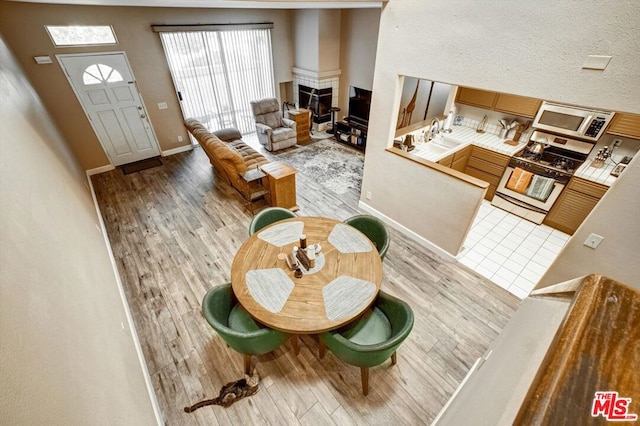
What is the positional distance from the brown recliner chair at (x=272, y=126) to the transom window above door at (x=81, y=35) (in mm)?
2607

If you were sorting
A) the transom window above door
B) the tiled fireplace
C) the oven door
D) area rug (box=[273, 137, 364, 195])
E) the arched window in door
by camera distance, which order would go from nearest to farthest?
the oven door → the transom window above door → the arched window in door → area rug (box=[273, 137, 364, 195]) → the tiled fireplace

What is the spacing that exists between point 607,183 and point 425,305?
112 inches

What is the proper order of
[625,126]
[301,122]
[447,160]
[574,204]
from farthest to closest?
[301,122]
[447,160]
[574,204]
[625,126]

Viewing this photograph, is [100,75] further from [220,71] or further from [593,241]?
[593,241]

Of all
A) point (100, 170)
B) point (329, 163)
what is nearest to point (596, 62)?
point (329, 163)

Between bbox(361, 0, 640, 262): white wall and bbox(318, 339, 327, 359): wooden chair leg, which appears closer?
bbox(361, 0, 640, 262): white wall

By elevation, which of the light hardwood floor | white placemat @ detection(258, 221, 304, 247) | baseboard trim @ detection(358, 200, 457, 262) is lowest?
the light hardwood floor

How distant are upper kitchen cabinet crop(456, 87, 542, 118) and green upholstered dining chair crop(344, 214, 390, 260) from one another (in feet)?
8.62

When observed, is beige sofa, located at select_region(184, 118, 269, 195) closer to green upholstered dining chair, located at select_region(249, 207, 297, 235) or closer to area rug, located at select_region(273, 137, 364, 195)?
area rug, located at select_region(273, 137, 364, 195)

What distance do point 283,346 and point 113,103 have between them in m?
5.35

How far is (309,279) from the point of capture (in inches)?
86.7

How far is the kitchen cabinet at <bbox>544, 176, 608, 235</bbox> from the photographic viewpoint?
3.43m

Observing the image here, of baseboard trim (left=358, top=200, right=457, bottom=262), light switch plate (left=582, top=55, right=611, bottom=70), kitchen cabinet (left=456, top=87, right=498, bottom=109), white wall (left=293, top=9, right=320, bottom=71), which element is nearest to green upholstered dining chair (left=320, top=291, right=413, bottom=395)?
baseboard trim (left=358, top=200, right=457, bottom=262)

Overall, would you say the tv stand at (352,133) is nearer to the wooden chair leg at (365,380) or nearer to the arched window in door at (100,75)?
the arched window in door at (100,75)
